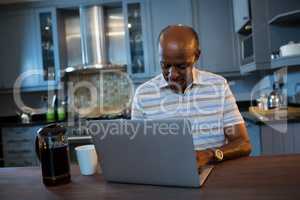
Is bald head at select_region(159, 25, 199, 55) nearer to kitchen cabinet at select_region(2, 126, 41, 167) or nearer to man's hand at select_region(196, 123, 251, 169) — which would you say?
man's hand at select_region(196, 123, 251, 169)

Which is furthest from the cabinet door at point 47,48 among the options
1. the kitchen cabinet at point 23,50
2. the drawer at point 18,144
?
→ the drawer at point 18,144

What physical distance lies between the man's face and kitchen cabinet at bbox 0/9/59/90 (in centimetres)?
277

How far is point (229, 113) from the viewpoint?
1423 mm

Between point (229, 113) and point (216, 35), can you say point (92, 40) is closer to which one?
point (216, 35)

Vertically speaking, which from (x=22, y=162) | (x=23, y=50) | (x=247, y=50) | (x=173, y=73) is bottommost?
(x=22, y=162)

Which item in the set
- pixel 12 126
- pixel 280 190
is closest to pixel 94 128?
pixel 280 190

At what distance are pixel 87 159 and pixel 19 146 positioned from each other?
9.42 feet

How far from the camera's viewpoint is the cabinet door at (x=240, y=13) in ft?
9.49

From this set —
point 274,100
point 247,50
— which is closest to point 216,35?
point 247,50

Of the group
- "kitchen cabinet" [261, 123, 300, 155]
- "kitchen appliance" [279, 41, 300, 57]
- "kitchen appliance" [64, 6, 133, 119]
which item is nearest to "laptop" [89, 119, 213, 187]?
"kitchen cabinet" [261, 123, 300, 155]

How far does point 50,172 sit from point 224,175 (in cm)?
54

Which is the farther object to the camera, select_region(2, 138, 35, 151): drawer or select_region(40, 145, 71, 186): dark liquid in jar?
select_region(2, 138, 35, 151): drawer

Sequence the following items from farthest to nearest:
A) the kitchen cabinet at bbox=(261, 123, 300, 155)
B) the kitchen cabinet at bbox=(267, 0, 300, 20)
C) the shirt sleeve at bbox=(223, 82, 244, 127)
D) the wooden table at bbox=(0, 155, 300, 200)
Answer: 1. the kitchen cabinet at bbox=(267, 0, 300, 20)
2. the kitchen cabinet at bbox=(261, 123, 300, 155)
3. the shirt sleeve at bbox=(223, 82, 244, 127)
4. the wooden table at bbox=(0, 155, 300, 200)

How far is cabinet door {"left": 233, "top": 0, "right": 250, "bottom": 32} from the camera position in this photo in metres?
2.89
